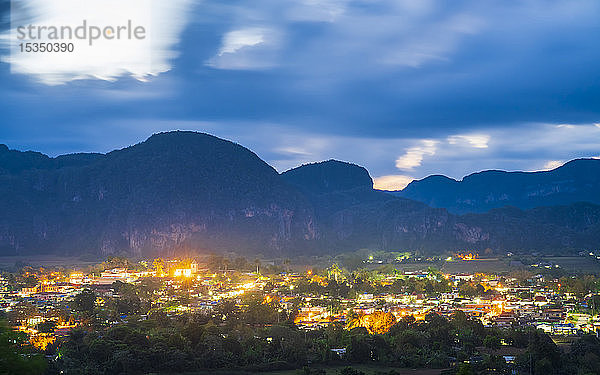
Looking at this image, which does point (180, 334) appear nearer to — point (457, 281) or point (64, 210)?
point (457, 281)

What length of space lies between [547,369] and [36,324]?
29498mm

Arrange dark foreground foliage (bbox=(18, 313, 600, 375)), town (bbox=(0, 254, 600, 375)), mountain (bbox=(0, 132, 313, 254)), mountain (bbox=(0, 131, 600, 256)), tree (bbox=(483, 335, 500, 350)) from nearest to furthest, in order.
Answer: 1. dark foreground foliage (bbox=(18, 313, 600, 375))
2. tree (bbox=(483, 335, 500, 350))
3. town (bbox=(0, 254, 600, 375))
4. mountain (bbox=(0, 131, 600, 256))
5. mountain (bbox=(0, 132, 313, 254))

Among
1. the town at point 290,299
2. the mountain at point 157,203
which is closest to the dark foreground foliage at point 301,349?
the town at point 290,299

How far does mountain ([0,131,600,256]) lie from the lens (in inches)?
4619

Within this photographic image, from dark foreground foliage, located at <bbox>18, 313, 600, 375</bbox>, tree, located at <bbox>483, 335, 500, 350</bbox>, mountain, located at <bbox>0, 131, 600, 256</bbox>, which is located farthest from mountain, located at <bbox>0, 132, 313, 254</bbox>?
tree, located at <bbox>483, 335, 500, 350</bbox>

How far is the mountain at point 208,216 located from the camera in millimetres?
117312

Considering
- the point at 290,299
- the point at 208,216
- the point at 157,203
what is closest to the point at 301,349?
the point at 290,299

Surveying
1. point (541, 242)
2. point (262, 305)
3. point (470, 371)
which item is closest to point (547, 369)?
point (470, 371)

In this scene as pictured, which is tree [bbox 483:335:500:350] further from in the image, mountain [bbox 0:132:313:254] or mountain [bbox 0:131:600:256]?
mountain [bbox 0:132:313:254]

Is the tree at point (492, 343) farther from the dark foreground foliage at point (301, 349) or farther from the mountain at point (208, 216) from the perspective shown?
the mountain at point (208, 216)

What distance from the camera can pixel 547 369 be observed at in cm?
2888

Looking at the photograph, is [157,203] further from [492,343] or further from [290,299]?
[492,343]

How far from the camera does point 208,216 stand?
127 meters

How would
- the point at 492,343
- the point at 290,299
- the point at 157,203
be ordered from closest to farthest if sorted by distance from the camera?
the point at 492,343, the point at 290,299, the point at 157,203
